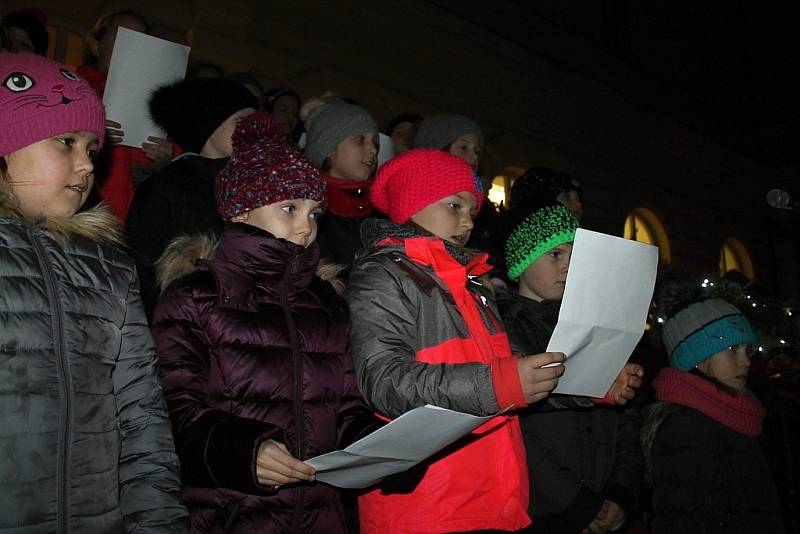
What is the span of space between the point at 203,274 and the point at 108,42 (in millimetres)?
1911

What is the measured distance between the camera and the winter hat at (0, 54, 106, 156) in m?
1.60

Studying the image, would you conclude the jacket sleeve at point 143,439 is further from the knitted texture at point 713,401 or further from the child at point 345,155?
the knitted texture at point 713,401

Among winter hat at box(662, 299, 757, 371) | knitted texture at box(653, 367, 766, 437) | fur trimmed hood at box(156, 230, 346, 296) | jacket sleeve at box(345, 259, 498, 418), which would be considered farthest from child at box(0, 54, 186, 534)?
winter hat at box(662, 299, 757, 371)

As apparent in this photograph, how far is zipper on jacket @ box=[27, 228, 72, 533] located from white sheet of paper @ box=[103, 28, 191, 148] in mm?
1506

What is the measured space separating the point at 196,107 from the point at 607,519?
7.19ft

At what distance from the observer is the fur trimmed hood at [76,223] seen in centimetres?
153

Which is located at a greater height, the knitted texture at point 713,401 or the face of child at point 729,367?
the face of child at point 729,367

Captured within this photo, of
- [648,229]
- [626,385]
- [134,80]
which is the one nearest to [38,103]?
[134,80]

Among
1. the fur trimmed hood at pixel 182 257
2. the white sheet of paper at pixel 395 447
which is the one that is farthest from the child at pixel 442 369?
the fur trimmed hood at pixel 182 257

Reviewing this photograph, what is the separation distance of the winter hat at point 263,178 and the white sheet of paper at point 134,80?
0.94m

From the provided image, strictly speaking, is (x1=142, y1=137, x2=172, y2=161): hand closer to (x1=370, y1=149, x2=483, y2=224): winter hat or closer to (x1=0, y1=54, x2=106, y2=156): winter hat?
(x1=370, y1=149, x2=483, y2=224): winter hat

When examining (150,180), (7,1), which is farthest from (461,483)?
(7,1)

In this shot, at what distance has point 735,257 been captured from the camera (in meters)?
11.7

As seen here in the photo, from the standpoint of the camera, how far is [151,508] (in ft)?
5.01
